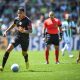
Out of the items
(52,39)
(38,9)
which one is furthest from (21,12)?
(38,9)

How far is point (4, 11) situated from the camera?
38.8 m

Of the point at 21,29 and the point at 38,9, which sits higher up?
the point at 21,29

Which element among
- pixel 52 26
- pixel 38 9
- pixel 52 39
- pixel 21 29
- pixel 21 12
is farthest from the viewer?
pixel 38 9

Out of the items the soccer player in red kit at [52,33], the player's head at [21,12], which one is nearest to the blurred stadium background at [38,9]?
the soccer player in red kit at [52,33]

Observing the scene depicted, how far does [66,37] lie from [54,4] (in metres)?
9.14

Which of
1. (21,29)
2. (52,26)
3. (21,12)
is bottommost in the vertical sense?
(52,26)

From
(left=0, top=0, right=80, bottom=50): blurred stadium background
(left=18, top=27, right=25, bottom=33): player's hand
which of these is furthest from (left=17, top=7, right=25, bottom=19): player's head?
(left=0, top=0, right=80, bottom=50): blurred stadium background

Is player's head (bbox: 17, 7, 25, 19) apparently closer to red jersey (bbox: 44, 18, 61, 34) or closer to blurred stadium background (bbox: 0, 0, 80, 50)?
red jersey (bbox: 44, 18, 61, 34)

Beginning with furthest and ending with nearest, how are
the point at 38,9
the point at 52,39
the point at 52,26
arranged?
1. the point at 38,9
2. the point at 52,26
3. the point at 52,39

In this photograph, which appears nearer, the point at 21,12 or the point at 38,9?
the point at 21,12

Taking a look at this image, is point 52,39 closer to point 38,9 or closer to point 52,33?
point 52,33

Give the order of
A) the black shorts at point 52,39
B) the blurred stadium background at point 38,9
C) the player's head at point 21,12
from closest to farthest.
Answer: the player's head at point 21,12 < the black shorts at point 52,39 < the blurred stadium background at point 38,9

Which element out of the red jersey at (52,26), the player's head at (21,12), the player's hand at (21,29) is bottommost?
the red jersey at (52,26)

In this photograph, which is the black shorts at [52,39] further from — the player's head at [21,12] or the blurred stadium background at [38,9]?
the blurred stadium background at [38,9]
